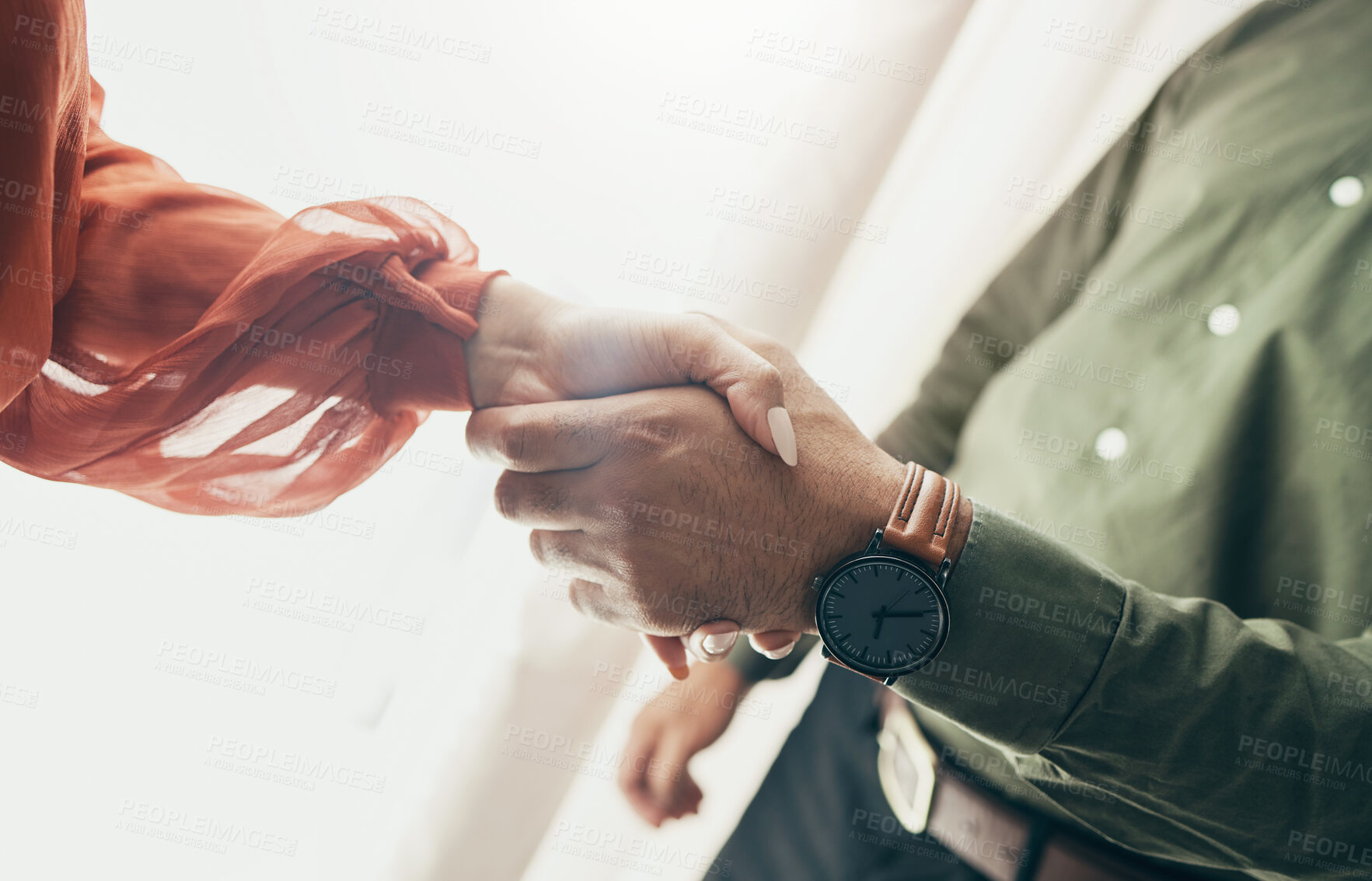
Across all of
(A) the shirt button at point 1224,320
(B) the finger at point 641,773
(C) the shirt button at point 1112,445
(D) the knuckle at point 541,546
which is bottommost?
(B) the finger at point 641,773

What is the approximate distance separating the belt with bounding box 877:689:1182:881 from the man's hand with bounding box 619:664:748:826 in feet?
0.73

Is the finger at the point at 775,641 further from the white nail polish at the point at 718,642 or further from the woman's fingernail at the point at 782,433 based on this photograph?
the woman's fingernail at the point at 782,433

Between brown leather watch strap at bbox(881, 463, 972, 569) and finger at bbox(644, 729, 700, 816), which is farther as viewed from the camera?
finger at bbox(644, 729, 700, 816)

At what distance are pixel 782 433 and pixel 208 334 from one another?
0.54m

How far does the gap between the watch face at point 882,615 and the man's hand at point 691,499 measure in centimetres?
3

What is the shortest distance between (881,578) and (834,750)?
49 cm

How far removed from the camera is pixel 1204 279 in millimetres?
888

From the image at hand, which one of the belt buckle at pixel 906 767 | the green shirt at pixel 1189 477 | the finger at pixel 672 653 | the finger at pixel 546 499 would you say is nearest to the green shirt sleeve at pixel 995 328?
the green shirt at pixel 1189 477

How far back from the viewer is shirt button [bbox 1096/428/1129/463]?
85 centimetres

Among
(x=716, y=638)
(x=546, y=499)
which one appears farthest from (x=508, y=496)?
(x=716, y=638)

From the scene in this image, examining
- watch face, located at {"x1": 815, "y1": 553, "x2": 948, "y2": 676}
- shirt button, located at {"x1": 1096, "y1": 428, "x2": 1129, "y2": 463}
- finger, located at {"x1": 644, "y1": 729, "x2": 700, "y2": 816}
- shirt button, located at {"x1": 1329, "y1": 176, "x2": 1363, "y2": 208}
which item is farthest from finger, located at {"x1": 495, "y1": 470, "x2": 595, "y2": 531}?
shirt button, located at {"x1": 1329, "y1": 176, "x2": 1363, "y2": 208}

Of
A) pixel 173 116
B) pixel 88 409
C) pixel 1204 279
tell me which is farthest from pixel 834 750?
pixel 173 116

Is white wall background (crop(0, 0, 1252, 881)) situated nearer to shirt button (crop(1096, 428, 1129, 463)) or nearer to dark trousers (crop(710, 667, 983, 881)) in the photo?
dark trousers (crop(710, 667, 983, 881))

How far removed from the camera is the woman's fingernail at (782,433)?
2.07ft
